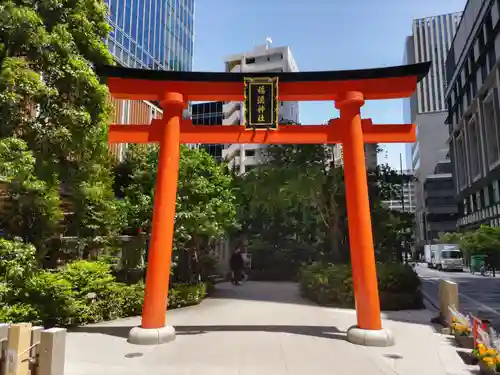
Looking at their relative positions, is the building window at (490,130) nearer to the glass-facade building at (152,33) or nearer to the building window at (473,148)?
the building window at (473,148)

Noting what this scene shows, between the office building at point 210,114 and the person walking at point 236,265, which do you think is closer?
the person walking at point 236,265

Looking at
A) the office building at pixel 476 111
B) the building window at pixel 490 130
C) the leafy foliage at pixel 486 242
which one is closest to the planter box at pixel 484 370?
the leafy foliage at pixel 486 242

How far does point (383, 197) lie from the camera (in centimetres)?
1698

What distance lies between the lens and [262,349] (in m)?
7.76

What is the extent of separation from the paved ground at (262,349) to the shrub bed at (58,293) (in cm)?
54

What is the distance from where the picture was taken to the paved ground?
6.61 metres

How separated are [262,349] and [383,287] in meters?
6.44

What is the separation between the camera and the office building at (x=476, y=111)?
122 feet

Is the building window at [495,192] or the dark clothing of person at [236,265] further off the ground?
the building window at [495,192]

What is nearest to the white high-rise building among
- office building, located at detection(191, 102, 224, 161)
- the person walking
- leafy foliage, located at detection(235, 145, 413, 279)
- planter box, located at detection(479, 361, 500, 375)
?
office building, located at detection(191, 102, 224, 161)

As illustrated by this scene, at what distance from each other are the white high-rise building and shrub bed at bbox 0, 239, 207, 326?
147ft

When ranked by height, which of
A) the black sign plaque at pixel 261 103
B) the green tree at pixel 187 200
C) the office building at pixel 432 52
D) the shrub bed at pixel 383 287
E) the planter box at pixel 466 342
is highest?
the office building at pixel 432 52

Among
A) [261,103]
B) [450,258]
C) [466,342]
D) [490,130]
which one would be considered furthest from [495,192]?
[261,103]

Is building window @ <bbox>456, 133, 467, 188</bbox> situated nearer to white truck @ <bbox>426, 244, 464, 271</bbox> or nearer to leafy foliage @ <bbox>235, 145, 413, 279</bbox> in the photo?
white truck @ <bbox>426, 244, 464, 271</bbox>
